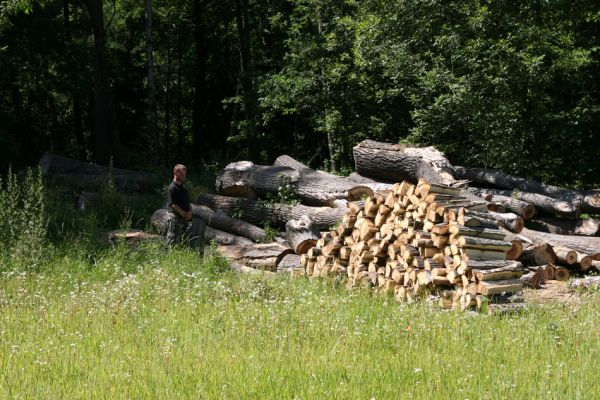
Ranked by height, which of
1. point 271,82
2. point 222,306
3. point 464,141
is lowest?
point 222,306

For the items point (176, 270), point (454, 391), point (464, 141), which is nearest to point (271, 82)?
point (464, 141)

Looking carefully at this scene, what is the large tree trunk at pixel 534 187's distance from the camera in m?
13.7

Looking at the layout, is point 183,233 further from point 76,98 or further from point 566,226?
point 76,98

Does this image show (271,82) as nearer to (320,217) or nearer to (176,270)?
(320,217)

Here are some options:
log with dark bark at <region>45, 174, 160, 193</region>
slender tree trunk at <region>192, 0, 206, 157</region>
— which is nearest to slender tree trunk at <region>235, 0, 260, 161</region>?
slender tree trunk at <region>192, 0, 206, 157</region>

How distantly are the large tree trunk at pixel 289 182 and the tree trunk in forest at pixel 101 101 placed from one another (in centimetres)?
776

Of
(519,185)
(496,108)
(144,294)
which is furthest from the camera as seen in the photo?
(496,108)

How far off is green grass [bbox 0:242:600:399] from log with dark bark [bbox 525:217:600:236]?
488cm

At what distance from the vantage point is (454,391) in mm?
4973

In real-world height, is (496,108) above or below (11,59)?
below

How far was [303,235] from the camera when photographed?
39.5 ft

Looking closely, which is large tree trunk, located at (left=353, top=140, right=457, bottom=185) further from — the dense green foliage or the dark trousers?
the dark trousers

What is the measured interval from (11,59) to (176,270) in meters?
18.1

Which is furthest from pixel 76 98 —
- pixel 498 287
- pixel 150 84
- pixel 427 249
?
pixel 498 287
